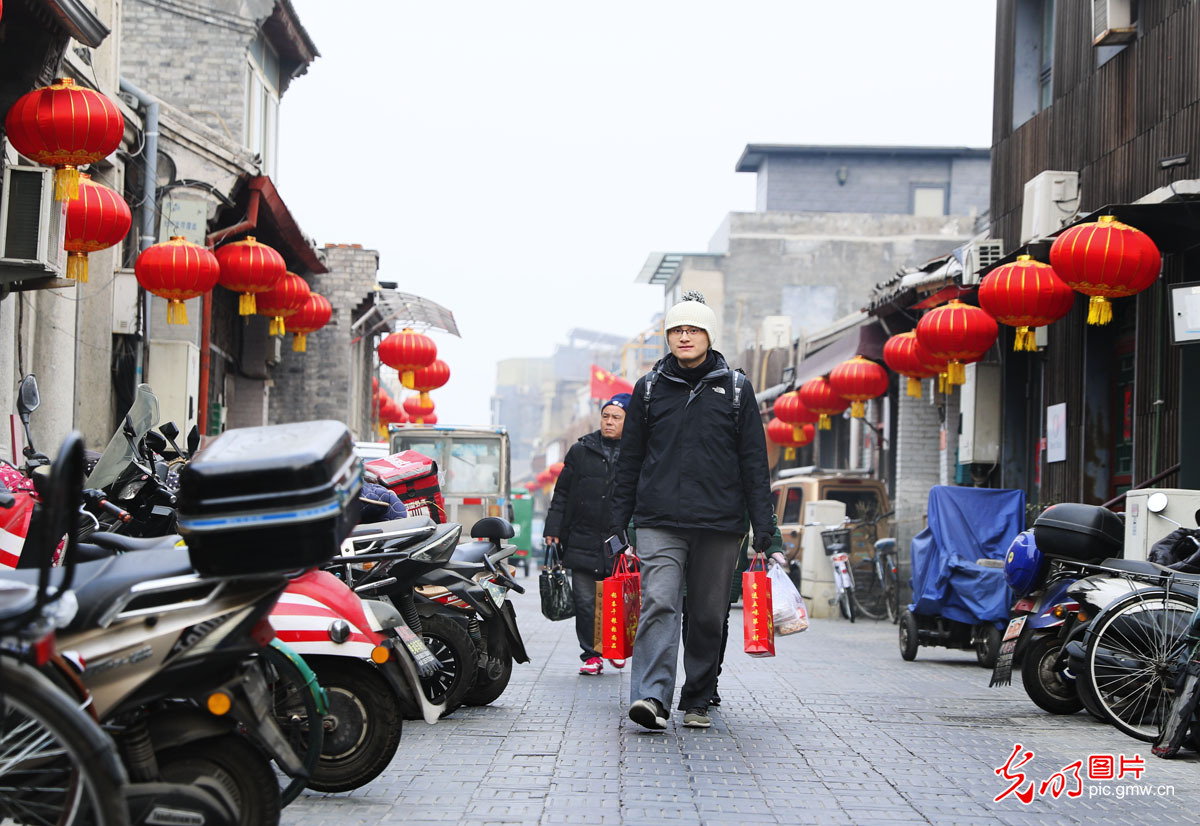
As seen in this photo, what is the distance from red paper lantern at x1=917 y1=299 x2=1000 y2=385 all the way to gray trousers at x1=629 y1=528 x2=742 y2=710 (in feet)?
24.3

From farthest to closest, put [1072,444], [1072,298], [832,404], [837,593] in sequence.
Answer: [832,404]
[837,593]
[1072,444]
[1072,298]

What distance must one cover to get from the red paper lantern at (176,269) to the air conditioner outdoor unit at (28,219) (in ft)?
8.98

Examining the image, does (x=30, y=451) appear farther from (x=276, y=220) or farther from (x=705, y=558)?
(x=276, y=220)

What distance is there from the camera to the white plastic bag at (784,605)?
8.03 m

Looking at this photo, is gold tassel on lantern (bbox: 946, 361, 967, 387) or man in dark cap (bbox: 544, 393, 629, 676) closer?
man in dark cap (bbox: 544, 393, 629, 676)

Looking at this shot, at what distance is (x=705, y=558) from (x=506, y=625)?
147cm

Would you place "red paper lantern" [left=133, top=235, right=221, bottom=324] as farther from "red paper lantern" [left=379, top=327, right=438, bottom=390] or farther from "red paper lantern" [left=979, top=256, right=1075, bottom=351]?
"red paper lantern" [left=379, top=327, right=438, bottom=390]

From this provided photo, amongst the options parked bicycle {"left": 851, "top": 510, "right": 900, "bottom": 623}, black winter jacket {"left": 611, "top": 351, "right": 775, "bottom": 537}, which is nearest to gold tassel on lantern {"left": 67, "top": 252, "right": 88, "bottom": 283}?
black winter jacket {"left": 611, "top": 351, "right": 775, "bottom": 537}

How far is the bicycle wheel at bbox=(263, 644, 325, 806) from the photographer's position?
4.78 m

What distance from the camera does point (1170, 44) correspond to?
43.1 ft

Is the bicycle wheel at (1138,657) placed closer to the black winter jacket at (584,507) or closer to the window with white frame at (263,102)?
the black winter jacket at (584,507)

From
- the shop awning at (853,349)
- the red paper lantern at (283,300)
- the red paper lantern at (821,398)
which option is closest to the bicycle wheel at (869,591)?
the red paper lantern at (821,398)

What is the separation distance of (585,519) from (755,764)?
4.08 meters

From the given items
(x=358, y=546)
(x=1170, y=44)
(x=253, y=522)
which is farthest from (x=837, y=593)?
(x=253, y=522)
